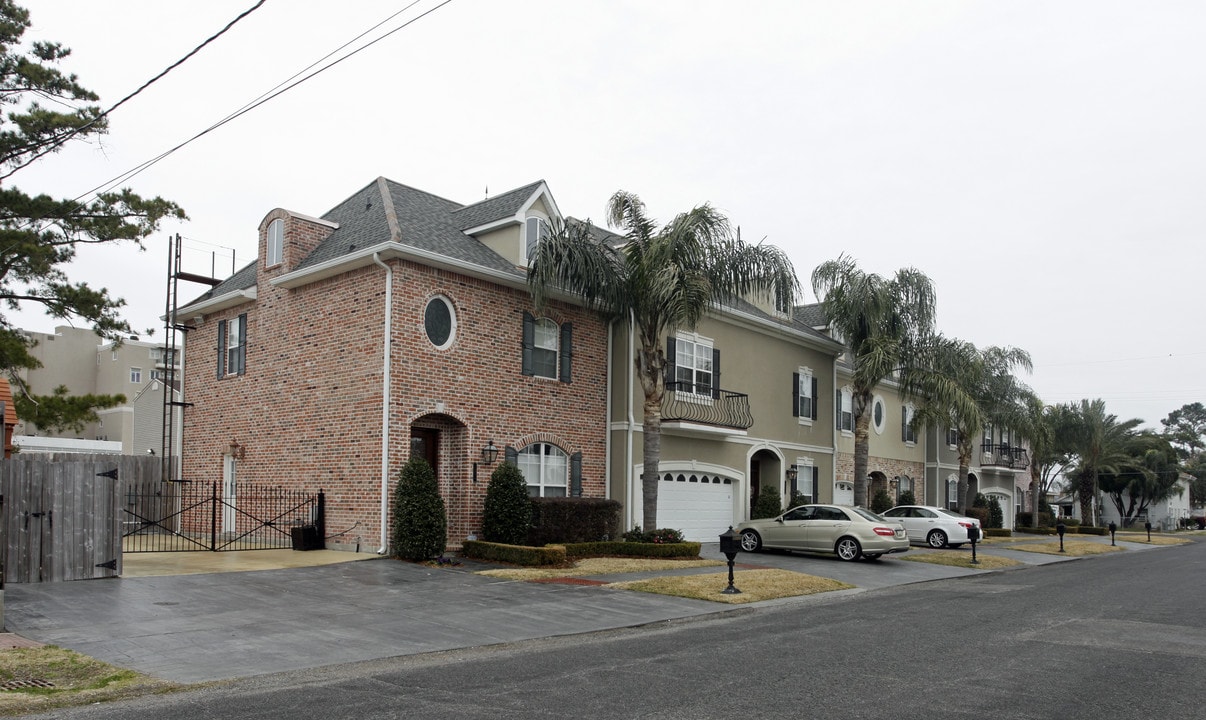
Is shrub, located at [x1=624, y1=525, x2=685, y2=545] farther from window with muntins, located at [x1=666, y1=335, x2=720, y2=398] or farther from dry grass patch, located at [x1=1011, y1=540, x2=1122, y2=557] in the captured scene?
dry grass patch, located at [x1=1011, y1=540, x2=1122, y2=557]

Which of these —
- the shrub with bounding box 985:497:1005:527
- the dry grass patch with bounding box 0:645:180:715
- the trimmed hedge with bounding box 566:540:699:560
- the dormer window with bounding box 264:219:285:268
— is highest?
the dormer window with bounding box 264:219:285:268

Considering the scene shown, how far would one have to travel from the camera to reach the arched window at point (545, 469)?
20.9 m

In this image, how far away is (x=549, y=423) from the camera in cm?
2141

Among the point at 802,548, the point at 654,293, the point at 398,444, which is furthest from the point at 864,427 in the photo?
the point at 398,444

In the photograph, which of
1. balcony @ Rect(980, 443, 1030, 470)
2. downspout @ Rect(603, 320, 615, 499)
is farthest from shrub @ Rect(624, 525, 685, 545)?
balcony @ Rect(980, 443, 1030, 470)

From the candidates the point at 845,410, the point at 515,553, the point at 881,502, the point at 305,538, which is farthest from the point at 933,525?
the point at 305,538

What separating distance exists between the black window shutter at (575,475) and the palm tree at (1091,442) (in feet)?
128

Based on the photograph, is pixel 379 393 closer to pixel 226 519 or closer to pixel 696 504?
pixel 226 519

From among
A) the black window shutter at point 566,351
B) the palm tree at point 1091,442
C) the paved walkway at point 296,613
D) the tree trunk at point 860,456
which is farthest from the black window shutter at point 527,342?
the palm tree at point 1091,442

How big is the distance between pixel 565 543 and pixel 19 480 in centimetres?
1030

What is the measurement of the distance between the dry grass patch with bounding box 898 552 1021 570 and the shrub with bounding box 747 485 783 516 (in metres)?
3.92

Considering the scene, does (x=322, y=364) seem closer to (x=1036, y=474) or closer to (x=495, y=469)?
(x=495, y=469)

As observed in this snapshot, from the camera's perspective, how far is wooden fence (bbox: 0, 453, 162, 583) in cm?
1280

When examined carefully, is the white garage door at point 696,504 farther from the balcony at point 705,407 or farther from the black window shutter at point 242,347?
the black window shutter at point 242,347
